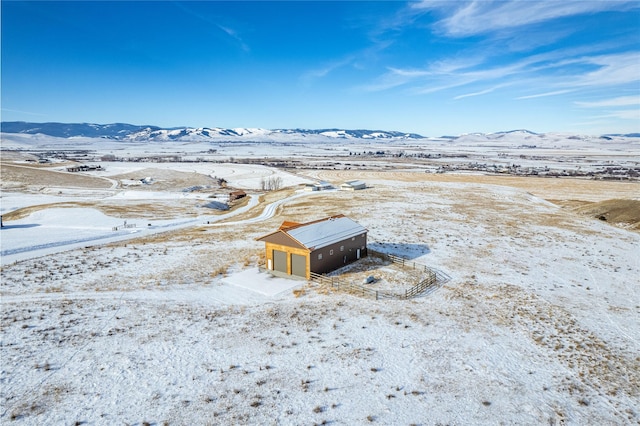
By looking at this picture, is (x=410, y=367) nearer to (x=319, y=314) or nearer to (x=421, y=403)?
(x=421, y=403)

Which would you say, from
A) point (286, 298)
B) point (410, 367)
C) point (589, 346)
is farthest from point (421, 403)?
point (286, 298)

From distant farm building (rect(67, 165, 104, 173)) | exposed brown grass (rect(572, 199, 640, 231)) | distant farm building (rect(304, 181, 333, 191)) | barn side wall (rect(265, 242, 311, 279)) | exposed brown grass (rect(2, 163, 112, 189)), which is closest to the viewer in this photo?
barn side wall (rect(265, 242, 311, 279))

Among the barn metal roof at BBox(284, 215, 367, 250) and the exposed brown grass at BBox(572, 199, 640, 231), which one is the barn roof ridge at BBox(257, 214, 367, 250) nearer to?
the barn metal roof at BBox(284, 215, 367, 250)

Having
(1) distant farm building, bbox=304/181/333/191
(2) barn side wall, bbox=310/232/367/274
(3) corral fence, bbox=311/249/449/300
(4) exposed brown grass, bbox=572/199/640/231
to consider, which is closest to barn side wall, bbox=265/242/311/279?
(2) barn side wall, bbox=310/232/367/274

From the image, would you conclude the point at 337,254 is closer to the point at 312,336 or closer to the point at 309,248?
the point at 309,248

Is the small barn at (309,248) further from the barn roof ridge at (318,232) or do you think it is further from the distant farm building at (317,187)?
the distant farm building at (317,187)

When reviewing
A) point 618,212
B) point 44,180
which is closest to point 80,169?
point 44,180

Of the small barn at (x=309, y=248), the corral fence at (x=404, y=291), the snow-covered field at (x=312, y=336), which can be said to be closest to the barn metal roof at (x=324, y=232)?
the small barn at (x=309, y=248)
